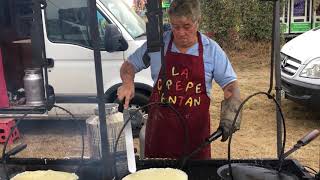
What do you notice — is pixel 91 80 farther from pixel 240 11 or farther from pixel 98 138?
pixel 240 11

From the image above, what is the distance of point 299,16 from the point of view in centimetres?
1093

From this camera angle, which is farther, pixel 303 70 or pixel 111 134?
pixel 303 70

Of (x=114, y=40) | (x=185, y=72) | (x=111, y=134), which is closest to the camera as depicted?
(x=111, y=134)

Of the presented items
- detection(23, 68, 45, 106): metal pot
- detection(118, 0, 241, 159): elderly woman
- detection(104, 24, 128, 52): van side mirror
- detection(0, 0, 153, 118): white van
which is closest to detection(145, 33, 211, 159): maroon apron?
detection(118, 0, 241, 159): elderly woman

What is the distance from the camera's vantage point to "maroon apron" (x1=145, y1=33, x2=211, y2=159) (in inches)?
87.7

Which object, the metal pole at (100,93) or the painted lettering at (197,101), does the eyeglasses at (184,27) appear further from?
the metal pole at (100,93)

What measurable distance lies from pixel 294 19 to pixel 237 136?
654cm

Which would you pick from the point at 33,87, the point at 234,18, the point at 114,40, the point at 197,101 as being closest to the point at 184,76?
the point at 197,101

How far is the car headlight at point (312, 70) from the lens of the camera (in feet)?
16.7

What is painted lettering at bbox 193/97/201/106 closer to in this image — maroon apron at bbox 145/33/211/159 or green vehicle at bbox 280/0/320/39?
maroon apron at bbox 145/33/211/159

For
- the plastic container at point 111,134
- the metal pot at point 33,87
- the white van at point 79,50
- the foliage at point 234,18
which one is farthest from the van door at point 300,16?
the plastic container at point 111,134

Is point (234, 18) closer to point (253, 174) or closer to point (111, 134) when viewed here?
point (111, 134)

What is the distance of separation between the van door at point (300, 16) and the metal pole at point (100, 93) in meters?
10.2

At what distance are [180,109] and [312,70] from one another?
338 centimetres
